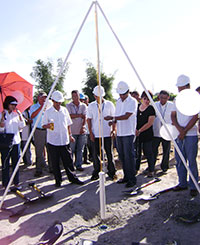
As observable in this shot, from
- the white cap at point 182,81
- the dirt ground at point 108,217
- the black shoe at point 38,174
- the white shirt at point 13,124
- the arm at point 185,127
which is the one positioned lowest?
the dirt ground at point 108,217

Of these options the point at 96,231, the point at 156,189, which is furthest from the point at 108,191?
the point at 96,231

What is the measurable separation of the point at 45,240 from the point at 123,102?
2.57 metres

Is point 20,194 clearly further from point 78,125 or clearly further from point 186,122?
point 186,122

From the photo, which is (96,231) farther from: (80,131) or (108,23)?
(80,131)

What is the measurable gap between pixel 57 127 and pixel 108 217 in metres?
1.90

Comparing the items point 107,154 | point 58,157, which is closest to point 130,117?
point 107,154

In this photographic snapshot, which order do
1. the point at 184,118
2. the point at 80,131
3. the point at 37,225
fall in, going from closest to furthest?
the point at 37,225 < the point at 184,118 < the point at 80,131

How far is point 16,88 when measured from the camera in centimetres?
462

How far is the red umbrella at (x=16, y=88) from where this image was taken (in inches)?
175

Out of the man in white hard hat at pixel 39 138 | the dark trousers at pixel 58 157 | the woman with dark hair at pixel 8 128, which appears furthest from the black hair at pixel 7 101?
the dark trousers at pixel 58 157

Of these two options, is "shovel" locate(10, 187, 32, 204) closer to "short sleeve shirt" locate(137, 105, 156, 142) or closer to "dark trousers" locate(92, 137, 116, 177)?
"dark trousers" locate(92, 137, 116, 177)

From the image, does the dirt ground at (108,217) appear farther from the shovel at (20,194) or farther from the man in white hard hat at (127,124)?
the man in white hard hat at (127,124)

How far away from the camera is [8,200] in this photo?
13.2 ft

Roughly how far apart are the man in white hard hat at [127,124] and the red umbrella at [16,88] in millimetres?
1872
